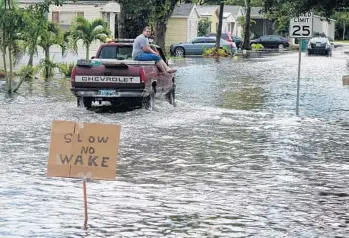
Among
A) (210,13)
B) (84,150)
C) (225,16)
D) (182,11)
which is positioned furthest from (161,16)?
(225,16)

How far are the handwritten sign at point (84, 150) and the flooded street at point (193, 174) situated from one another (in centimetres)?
54

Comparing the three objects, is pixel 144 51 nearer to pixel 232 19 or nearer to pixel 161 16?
pixel 161 16

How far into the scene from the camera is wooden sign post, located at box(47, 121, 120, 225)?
8977 mm

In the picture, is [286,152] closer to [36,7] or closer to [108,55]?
[108,55]

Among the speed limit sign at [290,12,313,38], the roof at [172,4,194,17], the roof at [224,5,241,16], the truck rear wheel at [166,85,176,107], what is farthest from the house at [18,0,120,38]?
the roof at [224,5,241,16]

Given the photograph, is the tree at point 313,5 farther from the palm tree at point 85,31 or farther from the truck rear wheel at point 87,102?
the truck rear wheel at point 87,102

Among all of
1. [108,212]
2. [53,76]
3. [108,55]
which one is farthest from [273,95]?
[108,212]

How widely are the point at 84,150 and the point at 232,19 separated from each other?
8423 cm

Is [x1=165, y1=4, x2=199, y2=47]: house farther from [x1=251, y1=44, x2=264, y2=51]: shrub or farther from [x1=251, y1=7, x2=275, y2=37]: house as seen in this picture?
[x1=251, y1=7, x2=275, y2=37]: house

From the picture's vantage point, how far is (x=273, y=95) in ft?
90.3

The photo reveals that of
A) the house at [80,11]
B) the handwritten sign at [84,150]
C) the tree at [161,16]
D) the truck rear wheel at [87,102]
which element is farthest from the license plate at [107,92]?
the house at [80,11]

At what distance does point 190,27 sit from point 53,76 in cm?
4166

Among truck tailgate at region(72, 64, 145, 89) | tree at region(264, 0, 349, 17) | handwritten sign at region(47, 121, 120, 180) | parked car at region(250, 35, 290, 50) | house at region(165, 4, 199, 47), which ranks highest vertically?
tree at region(264, 0, 349, 17)

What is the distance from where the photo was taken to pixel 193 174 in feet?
41.0
